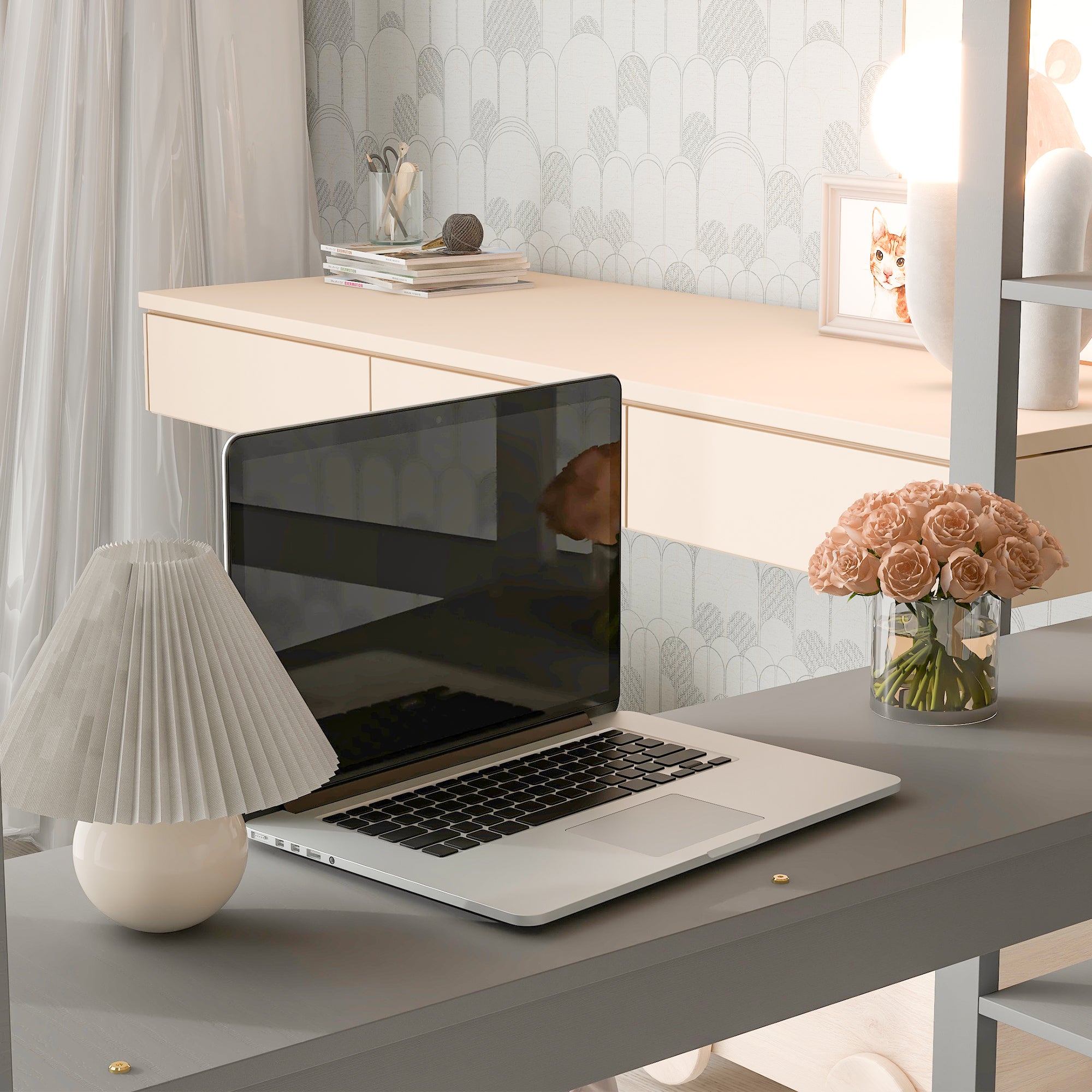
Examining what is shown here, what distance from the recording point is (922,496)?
1023 millimetres

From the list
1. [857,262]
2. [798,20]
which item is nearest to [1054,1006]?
[857,262]

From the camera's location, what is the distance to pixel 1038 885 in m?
0.90

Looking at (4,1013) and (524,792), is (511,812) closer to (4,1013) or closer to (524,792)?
(524,792)

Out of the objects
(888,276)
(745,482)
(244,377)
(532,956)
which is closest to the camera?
(532,956)

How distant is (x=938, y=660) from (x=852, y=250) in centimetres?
102

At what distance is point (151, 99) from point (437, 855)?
6.76ft

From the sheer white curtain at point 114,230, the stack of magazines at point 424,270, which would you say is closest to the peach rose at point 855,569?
the stack of magazines at point 424,270

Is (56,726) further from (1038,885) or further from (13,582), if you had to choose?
(13,582)

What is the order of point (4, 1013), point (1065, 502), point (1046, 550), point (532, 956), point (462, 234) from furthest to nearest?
point (462, 234) < point (1065, 502) < point (1046, 550) < point (532, 956) < point (4, 1013)

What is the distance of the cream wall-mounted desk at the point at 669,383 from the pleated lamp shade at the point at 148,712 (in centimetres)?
84

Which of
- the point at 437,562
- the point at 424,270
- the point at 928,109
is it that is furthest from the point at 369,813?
the point at 424,270

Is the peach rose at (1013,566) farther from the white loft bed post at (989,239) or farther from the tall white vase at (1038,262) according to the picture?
the tall white vase at (1038,262)

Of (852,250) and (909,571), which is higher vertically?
(852,250)

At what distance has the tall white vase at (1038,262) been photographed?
1.40m
